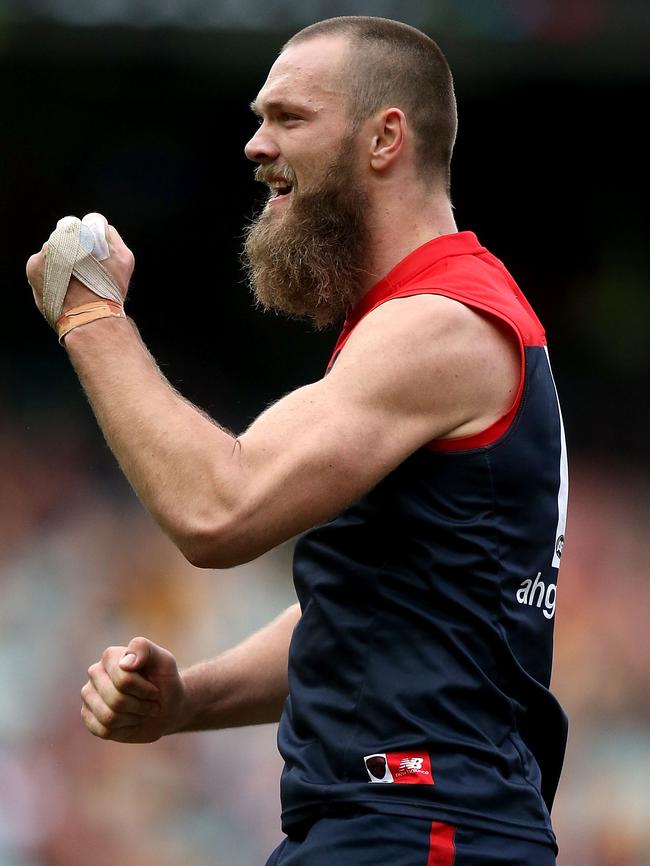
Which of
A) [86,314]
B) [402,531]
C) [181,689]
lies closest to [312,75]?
[86,314]

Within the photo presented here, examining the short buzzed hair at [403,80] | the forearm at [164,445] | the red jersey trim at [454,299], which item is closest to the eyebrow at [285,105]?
the short buzzed hair at [403,80]

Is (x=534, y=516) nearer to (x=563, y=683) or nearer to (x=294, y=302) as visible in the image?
(x=294, y=302)

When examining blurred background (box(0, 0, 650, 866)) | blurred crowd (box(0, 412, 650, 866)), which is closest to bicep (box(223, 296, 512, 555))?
blurred background (box(0, 0, 650, 866))

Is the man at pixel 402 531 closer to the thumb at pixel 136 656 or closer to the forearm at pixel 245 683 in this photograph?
the thumb at pixel 136 656

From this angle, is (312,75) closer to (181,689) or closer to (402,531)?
(402,531)

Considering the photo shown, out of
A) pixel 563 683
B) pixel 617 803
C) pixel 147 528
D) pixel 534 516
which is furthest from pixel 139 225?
pixel 534 516

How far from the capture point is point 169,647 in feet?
→ 25.6

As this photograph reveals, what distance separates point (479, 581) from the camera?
261cm

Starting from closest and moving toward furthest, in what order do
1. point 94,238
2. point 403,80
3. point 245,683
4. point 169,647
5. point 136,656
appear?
point 94,238
point 136,656
point 403,80
point 245,683
point 169,647

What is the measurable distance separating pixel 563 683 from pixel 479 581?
17.5ft

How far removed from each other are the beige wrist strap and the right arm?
71 centimetres

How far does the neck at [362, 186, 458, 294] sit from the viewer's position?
2967mm

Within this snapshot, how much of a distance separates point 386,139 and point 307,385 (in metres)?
0.75

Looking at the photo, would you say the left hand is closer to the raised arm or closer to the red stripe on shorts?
the raised arm
